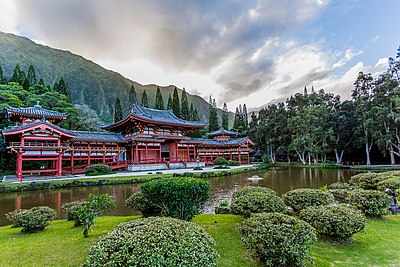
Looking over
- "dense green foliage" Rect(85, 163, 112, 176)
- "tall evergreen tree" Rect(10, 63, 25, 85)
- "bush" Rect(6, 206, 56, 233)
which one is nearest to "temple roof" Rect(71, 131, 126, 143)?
"dense green foliage" Rect(85, 163, 112, 176)

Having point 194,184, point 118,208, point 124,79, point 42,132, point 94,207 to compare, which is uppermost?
point 124,79

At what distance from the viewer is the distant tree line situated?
2641cm

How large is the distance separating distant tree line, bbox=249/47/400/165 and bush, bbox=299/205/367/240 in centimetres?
2319

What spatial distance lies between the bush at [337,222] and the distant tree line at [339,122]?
2319cm

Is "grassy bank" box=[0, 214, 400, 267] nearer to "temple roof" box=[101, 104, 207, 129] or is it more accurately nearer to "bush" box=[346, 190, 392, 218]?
"bush" box=[346, 190, 392, 218]

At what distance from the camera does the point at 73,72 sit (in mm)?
95438

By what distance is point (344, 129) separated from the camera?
108 ft

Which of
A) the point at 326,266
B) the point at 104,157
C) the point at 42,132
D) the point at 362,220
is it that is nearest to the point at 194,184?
the point at 326,266

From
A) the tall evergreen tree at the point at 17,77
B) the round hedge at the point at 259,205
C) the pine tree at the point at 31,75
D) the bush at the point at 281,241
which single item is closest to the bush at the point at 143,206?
the round hedge at the point at 259,205

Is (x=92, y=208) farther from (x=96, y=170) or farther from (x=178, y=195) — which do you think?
(x=96, y=170)

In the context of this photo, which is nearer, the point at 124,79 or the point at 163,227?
the point at 163,227

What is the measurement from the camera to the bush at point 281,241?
3406 millimetres

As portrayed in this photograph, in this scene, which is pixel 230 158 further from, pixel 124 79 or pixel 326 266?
pixel 124 79

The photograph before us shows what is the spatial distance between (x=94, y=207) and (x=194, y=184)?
99.0 inches
